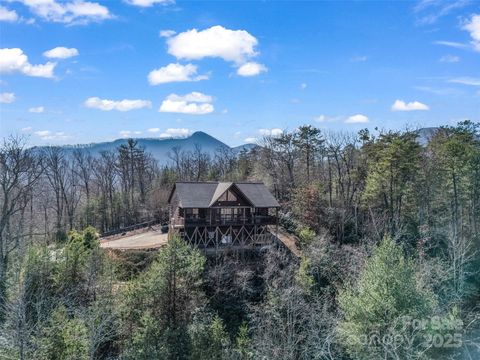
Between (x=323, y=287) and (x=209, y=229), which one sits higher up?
(x=209, y=229)

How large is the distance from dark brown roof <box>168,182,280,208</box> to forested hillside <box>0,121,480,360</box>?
410 centimetres

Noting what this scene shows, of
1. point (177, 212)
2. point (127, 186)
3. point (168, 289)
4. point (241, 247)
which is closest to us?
point (168, 289)

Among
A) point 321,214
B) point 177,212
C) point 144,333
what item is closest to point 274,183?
point 321,214

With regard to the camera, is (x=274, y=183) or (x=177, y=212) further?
(x=274, y=183)

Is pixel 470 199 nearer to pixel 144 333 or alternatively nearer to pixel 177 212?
pixel 177 212

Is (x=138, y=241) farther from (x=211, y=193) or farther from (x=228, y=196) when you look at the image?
(x=228, y=196)

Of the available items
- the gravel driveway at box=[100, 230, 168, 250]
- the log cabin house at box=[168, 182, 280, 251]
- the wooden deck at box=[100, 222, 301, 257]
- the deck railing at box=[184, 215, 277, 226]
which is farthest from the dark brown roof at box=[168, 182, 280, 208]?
the gravel driveway at box=[100, 230, 168, 250]

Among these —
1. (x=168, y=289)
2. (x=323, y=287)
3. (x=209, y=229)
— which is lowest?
(x=323, y=287)

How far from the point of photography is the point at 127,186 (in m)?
50.6

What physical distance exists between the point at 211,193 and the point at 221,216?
1.95 m

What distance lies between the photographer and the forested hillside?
15953 mm

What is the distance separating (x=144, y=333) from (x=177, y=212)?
542 inches

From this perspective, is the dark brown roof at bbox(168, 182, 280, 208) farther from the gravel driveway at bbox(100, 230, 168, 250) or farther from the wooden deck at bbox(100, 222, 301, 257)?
the gravel driveway at bbox(100, 230, 168, 250)

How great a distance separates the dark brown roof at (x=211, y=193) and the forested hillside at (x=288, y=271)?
4096 millimetres
